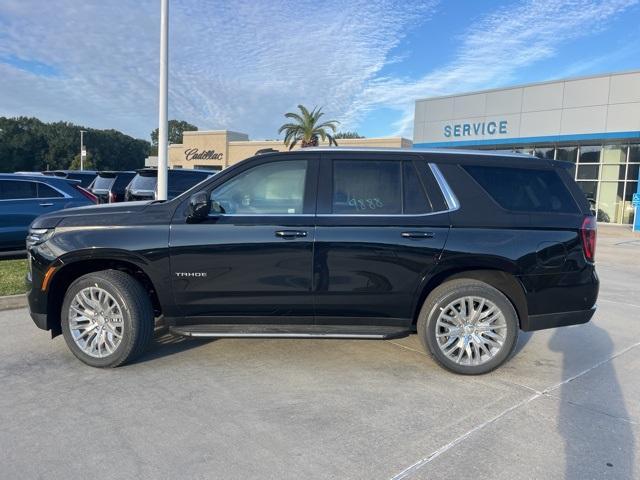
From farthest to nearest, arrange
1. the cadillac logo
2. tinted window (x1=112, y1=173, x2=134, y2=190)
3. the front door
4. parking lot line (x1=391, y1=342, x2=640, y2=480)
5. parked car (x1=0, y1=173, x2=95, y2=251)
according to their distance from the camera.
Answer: the cadillac logo < tinted window (x1=112, y1=173, x2=134, y2=190) < parked car (x1=0, y1=173, x2=95, y2=251) < the front door < parking lot line (x1=391, y1=342, x2=640, y2=480)

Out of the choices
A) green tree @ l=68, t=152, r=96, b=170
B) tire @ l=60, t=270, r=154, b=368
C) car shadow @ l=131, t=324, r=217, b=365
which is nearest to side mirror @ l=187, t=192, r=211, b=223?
tire @ l=60, t=270, r=154, b=368

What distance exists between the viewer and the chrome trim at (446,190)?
14.4ft

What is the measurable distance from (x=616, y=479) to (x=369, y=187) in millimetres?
2693

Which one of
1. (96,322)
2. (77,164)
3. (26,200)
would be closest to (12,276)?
(26,200)

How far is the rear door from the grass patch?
13.0 ft

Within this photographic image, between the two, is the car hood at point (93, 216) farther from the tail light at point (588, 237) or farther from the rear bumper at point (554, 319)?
the tail light at point (588, 237)

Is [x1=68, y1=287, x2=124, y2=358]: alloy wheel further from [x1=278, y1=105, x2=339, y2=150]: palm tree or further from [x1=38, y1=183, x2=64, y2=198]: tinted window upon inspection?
[x1=278, y1=105, x2=339, y2=150]: palm tree

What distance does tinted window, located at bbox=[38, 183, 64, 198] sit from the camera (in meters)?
9.45

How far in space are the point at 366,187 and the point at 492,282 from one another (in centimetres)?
139

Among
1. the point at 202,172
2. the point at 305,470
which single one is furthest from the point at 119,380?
the point at 202,172

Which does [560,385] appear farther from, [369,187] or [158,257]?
[158,257]

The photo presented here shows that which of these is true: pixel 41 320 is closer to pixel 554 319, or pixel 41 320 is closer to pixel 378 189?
pixel 378 189

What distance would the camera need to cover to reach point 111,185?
587 inches

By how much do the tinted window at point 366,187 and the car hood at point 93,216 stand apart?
171 cm
